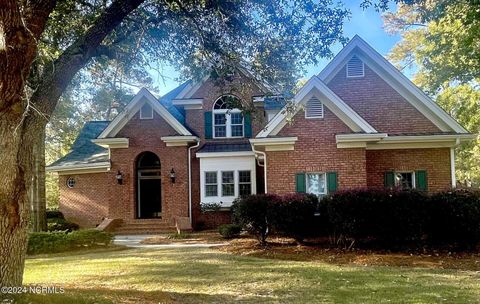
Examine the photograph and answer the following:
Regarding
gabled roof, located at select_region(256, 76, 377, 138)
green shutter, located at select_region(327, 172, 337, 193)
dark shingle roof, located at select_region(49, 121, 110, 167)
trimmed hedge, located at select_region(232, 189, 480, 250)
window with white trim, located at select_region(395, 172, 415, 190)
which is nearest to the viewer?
trimmed hedge, located at select_region(232, 189, 480, 250)

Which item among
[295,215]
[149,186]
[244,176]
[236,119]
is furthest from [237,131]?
[295,215]

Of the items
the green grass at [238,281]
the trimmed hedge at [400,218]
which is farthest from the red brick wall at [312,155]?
the green grass at [238,281]

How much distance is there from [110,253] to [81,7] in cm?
751

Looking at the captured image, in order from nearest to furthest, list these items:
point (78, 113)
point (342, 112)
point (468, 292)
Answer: point (468, 292), point (342, 112), point (78, 113)

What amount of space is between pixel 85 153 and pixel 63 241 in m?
10.8

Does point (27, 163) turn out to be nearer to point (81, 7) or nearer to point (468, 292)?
point (81, 7)

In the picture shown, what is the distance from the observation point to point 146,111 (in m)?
21.0

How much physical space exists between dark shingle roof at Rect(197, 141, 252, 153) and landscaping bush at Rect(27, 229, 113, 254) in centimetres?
707

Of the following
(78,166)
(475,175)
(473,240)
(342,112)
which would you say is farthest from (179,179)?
(475,175)

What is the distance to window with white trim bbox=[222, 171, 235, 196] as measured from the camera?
67.6 ft

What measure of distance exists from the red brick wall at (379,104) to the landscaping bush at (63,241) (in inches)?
448

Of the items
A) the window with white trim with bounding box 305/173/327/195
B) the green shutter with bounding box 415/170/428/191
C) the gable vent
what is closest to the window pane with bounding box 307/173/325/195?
the window with white trim with bounding box 305/173/327/195

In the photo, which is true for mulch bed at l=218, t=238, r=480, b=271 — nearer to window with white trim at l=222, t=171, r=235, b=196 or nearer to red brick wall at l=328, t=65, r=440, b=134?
window with white trim at l=222, t=171, r=235, b=196

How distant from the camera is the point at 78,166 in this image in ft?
73.7
